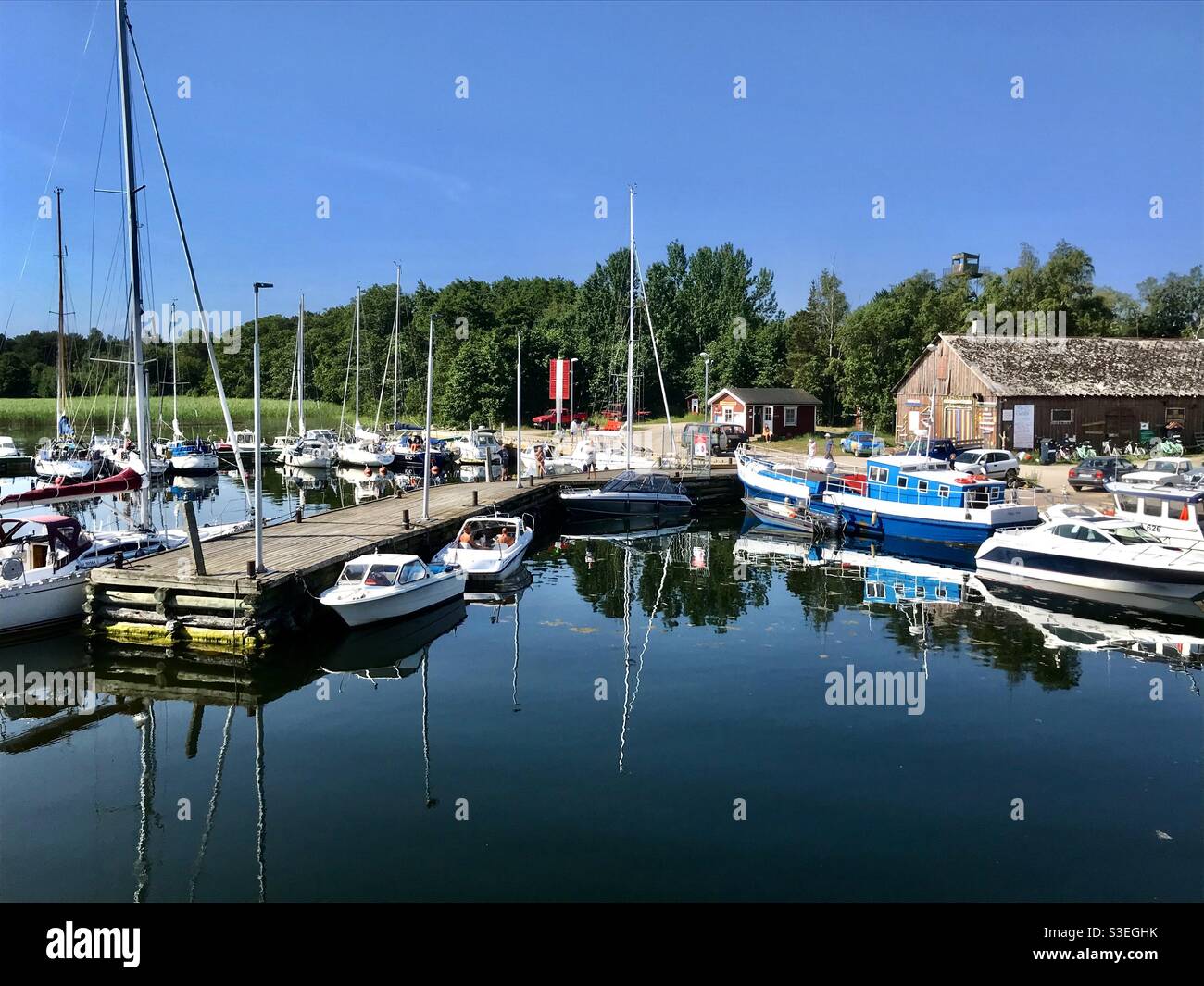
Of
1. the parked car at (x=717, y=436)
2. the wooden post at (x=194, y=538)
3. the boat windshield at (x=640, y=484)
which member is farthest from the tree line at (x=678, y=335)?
the wooden post at (x=194, y=538)

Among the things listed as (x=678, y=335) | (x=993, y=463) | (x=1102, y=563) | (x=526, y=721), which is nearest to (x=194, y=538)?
(x=526, y=721)

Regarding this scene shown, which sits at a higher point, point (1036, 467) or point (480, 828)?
point (1036, 467)

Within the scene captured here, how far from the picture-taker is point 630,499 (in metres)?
43.7

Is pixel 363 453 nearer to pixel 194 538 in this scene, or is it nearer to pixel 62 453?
pixel 62 453

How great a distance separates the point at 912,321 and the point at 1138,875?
6673 centimetres

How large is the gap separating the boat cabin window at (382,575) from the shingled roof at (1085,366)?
38.5 meters

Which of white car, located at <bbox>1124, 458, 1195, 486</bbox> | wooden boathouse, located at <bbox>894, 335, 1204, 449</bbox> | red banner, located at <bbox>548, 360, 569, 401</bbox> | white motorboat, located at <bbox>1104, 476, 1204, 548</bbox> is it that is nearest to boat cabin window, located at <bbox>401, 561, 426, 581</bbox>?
white motorboat, located at <bbox>1104, 476, 1204, 548</bbox>

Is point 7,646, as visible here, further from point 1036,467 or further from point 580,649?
point 1036,467

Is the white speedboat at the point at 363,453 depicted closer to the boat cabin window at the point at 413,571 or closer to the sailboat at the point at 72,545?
the sailboat at the point at 72,545

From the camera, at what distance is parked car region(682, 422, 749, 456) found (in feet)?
197

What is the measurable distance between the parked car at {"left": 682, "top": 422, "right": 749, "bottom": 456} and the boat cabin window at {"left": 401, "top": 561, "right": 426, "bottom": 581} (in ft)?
118

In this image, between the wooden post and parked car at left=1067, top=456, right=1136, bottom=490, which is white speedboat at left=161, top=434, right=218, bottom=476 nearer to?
the wooden post

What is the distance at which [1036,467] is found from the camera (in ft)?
158
